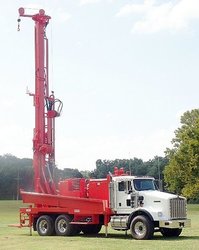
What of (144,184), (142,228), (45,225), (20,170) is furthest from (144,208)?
(20,170)

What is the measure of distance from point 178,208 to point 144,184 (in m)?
1.89

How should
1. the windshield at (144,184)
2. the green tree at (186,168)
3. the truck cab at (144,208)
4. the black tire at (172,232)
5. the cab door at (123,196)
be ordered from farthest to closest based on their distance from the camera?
the green tree at (186,168) < the black tire at (172,232) < the windshield at (144,184) < the cab door at (123,196) < the truck cab at (144,208)

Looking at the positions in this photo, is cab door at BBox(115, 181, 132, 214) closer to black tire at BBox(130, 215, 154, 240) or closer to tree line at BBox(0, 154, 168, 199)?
black tire at BBox(130, 215, 154, 240)

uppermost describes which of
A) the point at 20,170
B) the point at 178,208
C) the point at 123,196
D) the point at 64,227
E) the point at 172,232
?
the point at 20,170

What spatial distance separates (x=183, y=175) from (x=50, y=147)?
40008 mm

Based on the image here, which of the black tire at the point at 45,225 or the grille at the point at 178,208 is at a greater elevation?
the grille at the point at 178,208

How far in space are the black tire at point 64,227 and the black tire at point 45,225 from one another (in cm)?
30

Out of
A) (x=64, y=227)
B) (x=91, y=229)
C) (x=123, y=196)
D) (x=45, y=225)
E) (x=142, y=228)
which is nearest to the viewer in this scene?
(x=142, y=228)

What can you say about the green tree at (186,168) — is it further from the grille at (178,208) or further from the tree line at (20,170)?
the tree line at (20,170)

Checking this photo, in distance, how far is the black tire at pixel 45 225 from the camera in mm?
27203

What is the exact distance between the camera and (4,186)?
13900 cm

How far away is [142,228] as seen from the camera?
24109 millimetres

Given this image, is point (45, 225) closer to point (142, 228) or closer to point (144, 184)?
point (144, 184)

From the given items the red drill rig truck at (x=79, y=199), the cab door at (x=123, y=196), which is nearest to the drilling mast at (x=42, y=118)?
the red drill rig truck at (x=79, y=199)
